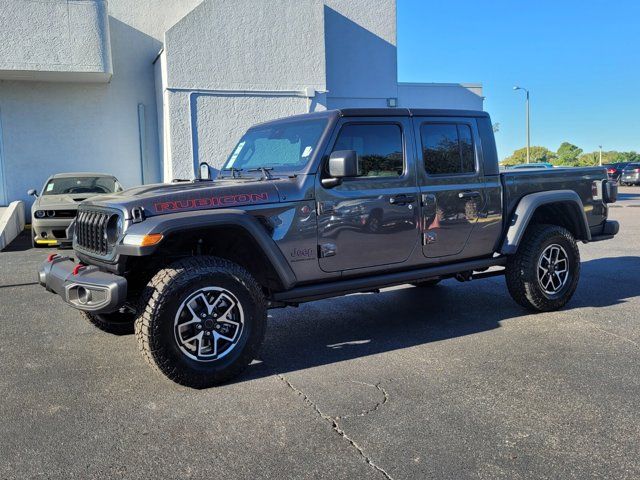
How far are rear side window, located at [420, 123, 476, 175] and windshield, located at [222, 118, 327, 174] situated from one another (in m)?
1.06

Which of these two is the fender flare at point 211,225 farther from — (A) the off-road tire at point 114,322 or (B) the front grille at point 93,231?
(A) the off-road tire at point 114,322

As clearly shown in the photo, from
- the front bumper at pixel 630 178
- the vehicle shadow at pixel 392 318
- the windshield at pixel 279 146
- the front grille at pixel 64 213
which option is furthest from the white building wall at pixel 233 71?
the front bumper at pixel 630 178

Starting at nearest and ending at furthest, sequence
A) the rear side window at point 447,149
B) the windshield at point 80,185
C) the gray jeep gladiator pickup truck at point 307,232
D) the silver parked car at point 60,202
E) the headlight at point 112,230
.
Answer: the gray jeep gladiator pickup truck at point 307,232
the headlight at point 112,230
the rear side window at point 447,149
the silver parked car at point 60,202
the windshield at point 80,185

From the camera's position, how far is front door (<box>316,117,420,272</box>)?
454cm

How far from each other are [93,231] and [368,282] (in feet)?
7.30

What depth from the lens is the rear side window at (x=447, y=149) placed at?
522cm

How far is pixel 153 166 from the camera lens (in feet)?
56.4

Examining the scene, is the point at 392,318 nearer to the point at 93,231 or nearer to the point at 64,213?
the point at 93,231

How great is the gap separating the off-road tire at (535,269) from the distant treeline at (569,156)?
53097 mm

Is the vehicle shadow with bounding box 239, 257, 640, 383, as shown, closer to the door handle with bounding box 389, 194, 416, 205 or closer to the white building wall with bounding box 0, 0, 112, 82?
the door handle with bounding box 389, 194, 416, 205

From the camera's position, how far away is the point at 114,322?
17.0 ft

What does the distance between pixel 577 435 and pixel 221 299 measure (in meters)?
2.41

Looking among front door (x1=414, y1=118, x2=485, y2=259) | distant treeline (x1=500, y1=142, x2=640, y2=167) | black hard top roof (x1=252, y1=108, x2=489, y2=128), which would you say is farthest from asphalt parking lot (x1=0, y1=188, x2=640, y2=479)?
distant treeline (x1=500, y1=142, x2=640, y2=167)

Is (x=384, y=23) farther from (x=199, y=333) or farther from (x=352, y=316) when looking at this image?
(x=199, y=333)
